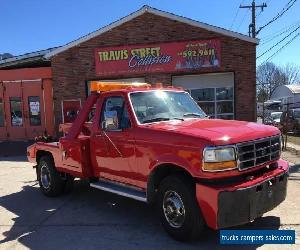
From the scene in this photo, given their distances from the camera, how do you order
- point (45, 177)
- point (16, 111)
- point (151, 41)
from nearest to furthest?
point (45, 177) → point (151, 41) → point (16, 111)

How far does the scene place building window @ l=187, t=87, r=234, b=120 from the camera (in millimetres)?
20016

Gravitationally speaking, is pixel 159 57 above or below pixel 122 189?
above

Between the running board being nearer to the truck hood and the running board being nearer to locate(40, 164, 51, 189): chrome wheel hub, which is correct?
the truck hood

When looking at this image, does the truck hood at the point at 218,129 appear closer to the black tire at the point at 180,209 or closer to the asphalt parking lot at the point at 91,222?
the black tire at the point at 180,209

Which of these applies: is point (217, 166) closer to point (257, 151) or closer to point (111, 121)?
point (257, 151)

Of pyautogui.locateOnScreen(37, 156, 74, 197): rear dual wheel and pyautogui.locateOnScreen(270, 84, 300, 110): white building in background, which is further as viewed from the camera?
pyautogui.locateOnScreen(270, 84, 300, 110): white building in background

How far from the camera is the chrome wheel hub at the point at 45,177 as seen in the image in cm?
878

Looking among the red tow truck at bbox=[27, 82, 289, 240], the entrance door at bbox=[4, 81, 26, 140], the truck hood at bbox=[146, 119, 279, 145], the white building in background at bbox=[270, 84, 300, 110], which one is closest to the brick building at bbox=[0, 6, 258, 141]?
the entrance door at bbox=[4, 81, 26, 140]

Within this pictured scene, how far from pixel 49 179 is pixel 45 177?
21cm

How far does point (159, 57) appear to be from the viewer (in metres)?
19.9

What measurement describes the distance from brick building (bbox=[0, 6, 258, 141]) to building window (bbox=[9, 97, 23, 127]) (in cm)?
243

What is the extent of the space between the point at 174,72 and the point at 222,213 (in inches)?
599

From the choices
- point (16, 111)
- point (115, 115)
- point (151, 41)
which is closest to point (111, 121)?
point (115, 115)

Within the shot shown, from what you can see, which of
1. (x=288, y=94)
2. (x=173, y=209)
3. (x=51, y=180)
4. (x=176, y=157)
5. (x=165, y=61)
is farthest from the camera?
(x=288, y=94)
